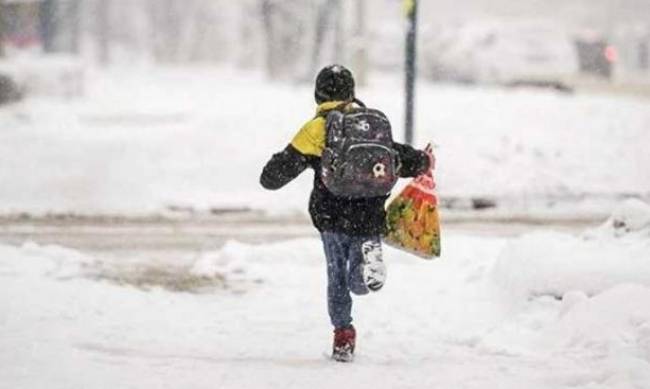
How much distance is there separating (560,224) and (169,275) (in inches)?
228

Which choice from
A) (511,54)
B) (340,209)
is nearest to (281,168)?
(340,209)

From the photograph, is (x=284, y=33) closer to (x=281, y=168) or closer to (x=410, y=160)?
(x=410, y=160)

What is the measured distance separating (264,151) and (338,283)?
10.5 meters

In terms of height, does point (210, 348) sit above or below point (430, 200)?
below

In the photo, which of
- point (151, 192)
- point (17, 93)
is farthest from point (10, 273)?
point (17, 93)

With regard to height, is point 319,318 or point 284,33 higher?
point 284,33

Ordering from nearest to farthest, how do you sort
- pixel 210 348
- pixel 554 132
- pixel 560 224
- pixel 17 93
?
1. pixel 210 348
2. pixel 560 224
3. pixel 554 132
4. pixel 17 93

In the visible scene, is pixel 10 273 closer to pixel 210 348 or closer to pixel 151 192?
pixel 210 348

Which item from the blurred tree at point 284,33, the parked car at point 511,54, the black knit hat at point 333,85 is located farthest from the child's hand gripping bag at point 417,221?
the blurred tree at point 284,33

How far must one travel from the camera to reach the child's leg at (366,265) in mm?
5871

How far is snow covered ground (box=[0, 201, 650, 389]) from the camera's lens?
572cm

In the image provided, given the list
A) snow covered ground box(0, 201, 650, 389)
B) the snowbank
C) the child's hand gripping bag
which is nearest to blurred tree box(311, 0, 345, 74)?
snow covered ground box(0, 201, 650, 389)

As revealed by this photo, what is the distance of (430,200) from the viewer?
6.59m

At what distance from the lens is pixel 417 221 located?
6547 mm
